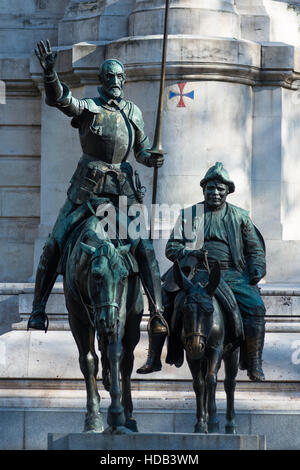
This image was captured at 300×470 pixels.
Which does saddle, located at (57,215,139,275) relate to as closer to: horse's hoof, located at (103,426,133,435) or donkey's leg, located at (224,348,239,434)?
donkey's leg, located at (224,348,239,434)

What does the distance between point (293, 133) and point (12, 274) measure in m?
4.13

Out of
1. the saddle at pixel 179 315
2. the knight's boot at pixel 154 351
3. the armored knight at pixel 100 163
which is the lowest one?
the knight's boot at pixel 154 351

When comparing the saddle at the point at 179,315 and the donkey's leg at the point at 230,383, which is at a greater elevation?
the saddle at the point at 179,315

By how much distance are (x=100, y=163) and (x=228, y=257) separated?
1679mm

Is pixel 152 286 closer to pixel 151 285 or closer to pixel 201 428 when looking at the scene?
pixel 151 285

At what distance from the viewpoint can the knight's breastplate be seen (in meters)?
15.7

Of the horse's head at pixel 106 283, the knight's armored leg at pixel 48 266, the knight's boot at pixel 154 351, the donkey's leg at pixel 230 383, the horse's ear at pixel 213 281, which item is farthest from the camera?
the donkey's leg at pixel 230 383

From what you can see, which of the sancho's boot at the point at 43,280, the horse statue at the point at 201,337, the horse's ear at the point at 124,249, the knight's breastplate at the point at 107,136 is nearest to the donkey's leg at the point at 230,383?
the horse statue at the point at 201,337

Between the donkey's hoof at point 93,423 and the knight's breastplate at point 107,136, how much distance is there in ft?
8.38

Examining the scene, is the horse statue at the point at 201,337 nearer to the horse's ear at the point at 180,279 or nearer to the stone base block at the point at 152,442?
the horse's ear at the point at 180,279

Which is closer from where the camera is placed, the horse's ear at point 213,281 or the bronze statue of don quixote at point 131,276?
the bronze statue of don quixote at point 131,276

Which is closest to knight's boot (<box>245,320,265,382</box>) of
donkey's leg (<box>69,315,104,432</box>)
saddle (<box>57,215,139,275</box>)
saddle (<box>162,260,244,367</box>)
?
saddle (<box>162,260,244,367</box>)

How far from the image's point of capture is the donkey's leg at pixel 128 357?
599 inches

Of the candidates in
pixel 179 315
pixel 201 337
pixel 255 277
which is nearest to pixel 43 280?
pixel 179 315
